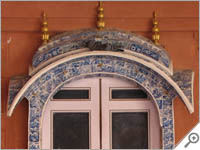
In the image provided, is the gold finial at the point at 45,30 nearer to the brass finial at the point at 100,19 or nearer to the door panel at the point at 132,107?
the brass finial at the point at 100,19

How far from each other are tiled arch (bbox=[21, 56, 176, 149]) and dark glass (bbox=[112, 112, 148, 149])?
5.0 inches

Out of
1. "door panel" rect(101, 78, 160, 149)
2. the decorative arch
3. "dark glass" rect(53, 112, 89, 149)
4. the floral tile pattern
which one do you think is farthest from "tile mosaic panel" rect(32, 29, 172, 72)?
"dark glass" rect(53, 112, 89, 149)

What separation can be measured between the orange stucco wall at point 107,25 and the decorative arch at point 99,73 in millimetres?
109

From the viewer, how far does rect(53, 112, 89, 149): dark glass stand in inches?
114

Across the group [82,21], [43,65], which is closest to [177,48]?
[82,21]

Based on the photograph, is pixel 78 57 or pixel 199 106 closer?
pixel 78 57

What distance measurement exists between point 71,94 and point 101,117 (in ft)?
0.77

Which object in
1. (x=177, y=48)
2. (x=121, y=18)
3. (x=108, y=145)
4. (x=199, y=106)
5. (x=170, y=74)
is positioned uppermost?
(x=121, y=18)

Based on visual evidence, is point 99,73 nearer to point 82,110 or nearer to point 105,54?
point 105,54

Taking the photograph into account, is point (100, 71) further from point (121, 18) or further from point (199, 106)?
point (199, 106)

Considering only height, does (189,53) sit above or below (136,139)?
above

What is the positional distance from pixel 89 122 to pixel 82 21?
63 cm

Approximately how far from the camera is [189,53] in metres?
2.99

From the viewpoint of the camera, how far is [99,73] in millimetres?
2869
